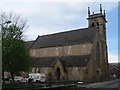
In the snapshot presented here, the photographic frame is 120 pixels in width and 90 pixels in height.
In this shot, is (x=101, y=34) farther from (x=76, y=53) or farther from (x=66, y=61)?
(x=66, y=61)

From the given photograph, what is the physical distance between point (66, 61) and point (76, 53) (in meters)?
4.30

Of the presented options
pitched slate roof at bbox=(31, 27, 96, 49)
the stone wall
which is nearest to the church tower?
pitched slate roof at bbox=(31, 27, 96, 49)

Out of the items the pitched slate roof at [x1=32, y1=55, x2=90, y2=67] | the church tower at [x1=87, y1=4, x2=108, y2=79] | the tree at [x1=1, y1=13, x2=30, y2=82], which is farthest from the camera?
the church tower at [x1=87, y1=4, x2=108, y2=79]

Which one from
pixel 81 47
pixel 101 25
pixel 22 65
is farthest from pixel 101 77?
pixel 22 65

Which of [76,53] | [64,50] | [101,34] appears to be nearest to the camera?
[76,53]

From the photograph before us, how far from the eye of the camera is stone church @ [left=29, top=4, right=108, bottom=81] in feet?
228

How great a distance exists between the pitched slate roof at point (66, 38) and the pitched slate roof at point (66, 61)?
527 cm

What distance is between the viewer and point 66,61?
74.0 metres

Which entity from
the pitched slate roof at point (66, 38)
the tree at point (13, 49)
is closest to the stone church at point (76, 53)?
the pitched slate roof at point (66, 38)

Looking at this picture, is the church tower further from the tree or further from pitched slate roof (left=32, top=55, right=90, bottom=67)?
the tree

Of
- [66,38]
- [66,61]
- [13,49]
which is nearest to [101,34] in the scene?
[66,38]

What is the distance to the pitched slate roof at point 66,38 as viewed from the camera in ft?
250

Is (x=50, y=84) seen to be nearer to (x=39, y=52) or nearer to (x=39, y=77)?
(x=39, y=77)

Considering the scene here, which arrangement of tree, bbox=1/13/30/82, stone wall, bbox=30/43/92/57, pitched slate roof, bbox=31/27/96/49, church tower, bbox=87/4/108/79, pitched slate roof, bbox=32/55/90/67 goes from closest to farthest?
tree, bbox=1/13/30/82 < pitched slate roof, bbox=32/55/90/67 < stone wall, bbox=30/43/92/57 < pitched slate roof, bbox=31/27/96/49 < church tower, bbox=87/4/108/79
